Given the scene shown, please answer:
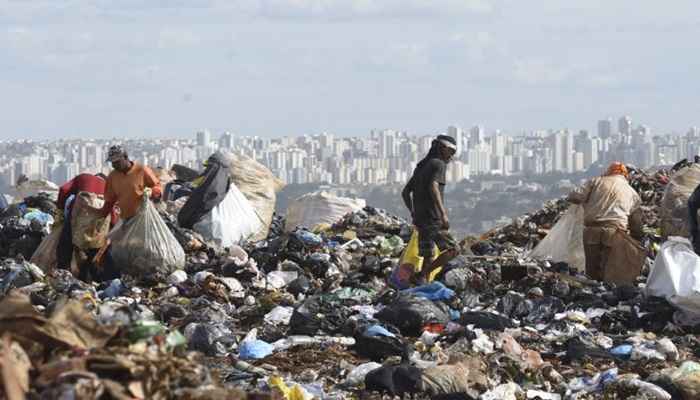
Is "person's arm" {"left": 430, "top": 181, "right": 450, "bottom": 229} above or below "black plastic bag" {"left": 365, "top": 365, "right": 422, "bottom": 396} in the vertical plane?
above

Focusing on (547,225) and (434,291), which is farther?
(547,225)

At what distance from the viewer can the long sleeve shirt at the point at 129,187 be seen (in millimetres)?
11711

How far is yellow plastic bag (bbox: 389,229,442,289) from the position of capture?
10.9m

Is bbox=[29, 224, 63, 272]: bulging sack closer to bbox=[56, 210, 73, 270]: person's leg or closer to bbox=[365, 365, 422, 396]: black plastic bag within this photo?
bbox=[56, 210, 73, 270]: person's leg

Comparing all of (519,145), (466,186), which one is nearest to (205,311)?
(466,186)

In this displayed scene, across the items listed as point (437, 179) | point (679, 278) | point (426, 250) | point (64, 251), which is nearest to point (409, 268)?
point (426, 250)

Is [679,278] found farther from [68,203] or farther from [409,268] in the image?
[68,203]

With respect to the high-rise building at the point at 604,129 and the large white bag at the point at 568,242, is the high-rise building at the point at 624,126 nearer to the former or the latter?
the high-rise building at the point at 604,129

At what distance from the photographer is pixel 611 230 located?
11438mm

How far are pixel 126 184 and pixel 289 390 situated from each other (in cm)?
492

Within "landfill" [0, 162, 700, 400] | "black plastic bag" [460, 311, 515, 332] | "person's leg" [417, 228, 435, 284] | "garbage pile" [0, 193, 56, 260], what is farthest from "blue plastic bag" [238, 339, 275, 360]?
"garbage pile" [0, 193, 56, 260]

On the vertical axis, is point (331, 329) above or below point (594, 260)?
below

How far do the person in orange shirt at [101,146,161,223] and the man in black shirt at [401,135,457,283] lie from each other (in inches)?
90.6

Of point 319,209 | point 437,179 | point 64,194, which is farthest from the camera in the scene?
point 319,209
